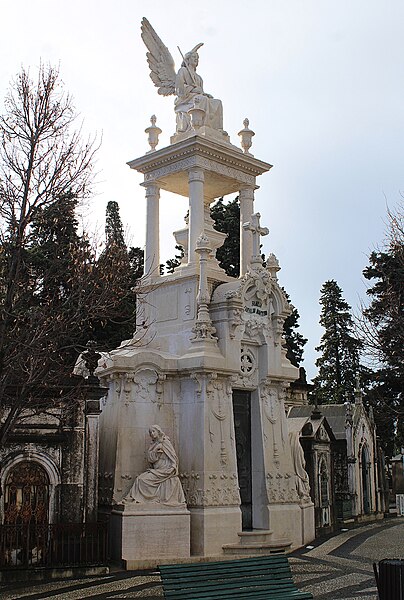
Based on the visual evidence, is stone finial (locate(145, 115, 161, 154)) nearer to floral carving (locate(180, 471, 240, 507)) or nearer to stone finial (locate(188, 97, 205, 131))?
stone finial (locate(188, 97, 205, 131))

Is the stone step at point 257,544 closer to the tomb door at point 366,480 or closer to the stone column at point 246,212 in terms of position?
the stone column at point 246,212

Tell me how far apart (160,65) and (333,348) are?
31811 mm

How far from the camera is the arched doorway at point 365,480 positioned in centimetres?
2792

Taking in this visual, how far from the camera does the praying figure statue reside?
591 inches

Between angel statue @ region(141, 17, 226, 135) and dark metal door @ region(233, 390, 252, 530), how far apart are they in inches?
268

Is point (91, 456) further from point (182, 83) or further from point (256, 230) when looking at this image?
point (182, 83)

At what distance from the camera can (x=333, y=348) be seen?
4884cm

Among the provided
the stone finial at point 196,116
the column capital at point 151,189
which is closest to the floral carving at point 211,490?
the column capital at point 151,189

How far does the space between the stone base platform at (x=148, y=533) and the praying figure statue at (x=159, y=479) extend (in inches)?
6.7

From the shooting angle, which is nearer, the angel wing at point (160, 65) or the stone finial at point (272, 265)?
the stone finial at point (272, 265)

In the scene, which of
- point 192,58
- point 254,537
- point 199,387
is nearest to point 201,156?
point 192,58

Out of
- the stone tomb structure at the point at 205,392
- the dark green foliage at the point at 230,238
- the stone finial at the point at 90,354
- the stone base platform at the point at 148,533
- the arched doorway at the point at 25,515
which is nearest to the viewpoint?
the stone finial at the point at 90,354

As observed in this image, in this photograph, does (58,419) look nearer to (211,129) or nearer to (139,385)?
(139,385)

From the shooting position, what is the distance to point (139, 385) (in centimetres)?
1619
